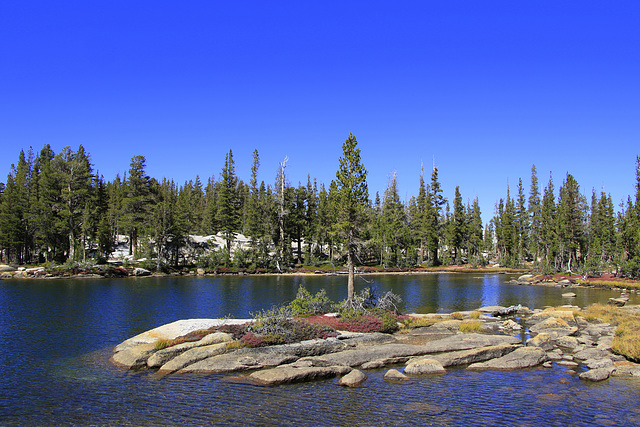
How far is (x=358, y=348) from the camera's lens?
87.3ft

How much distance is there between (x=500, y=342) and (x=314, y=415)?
17084 mm

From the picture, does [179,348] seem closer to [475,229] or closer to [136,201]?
[136,201]

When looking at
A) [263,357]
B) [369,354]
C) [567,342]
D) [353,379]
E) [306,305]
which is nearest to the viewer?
[353,379]

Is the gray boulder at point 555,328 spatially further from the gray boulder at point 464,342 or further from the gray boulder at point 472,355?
the gray boulder at point 472,355

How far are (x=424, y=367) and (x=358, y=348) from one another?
17.3ft

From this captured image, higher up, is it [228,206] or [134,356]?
[228,206]

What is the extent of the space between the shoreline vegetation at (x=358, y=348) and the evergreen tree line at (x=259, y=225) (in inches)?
1432

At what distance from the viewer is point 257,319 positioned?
2886cm

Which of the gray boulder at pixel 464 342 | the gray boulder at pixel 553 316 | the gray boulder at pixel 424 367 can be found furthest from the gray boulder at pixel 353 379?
the gray boulder at pixel 553 316

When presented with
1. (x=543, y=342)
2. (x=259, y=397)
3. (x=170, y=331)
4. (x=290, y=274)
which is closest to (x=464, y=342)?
(x=543, y=342)

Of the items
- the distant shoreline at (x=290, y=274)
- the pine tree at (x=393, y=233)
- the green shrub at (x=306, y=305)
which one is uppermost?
the pine tree at (x=393, y=233)

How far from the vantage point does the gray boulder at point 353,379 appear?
66.9ft

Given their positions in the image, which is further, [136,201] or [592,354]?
[136,201]

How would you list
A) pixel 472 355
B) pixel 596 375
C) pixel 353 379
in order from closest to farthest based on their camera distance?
pixel 353 379 < pixel 596 375 < pixel 472 355
